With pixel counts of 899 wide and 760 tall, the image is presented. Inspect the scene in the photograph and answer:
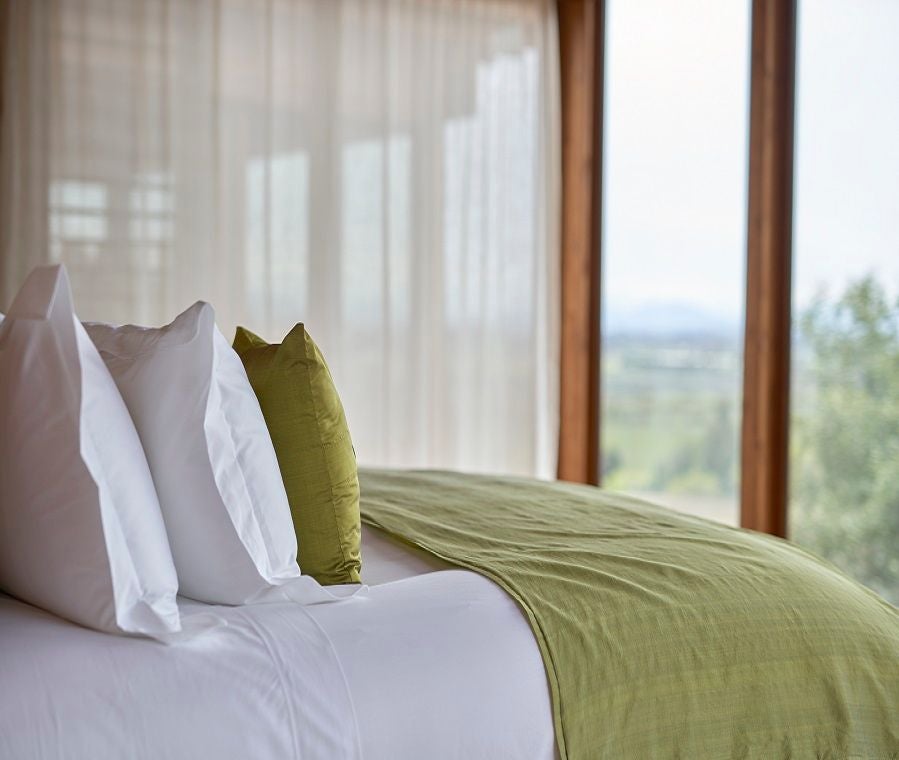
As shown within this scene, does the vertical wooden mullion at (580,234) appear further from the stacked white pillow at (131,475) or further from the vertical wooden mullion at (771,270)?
the stacked white pillow at (131,475)

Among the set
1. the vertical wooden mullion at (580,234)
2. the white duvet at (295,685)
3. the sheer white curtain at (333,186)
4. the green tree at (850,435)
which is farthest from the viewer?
the vertical wooden mullion at (580,234)

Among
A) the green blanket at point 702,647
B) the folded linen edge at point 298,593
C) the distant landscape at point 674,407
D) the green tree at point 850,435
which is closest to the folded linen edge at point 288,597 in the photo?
the folded linen edge at point 298,593

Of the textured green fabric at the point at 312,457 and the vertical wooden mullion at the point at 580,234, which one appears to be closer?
the textured green fabric at the point at 312,457

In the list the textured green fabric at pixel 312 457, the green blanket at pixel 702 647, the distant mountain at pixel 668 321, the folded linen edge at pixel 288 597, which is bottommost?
the green blanket at pixel 702 647

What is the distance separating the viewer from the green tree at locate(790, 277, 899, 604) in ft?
11.7

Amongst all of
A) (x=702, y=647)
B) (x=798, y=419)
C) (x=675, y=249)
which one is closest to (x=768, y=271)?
(x=798, y=419)

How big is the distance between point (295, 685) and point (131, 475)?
0.35 metres

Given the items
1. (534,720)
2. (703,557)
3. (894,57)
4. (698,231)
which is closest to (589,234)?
(698,231)

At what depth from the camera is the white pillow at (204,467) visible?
1444 mm

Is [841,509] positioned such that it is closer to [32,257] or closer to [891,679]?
[891,679]

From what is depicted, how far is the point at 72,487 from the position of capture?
1.31m

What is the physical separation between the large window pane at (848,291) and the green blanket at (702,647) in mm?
1970

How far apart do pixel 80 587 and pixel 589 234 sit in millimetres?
3962

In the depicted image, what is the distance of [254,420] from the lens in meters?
1.55
